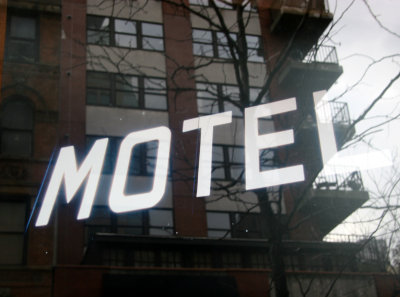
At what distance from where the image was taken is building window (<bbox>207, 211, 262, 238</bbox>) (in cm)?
1828

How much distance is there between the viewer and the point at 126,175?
18.0 meters

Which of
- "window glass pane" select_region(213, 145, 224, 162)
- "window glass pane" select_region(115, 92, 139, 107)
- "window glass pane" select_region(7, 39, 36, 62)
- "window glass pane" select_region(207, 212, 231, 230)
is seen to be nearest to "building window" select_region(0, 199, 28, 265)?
"window glass pane" select_region(7, 39, 36, 62)

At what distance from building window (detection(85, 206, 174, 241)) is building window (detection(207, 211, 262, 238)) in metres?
1.43

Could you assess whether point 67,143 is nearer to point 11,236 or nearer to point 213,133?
point 11,236

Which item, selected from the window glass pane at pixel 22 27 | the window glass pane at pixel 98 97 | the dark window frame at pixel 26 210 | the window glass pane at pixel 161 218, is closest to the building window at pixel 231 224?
the window glass pane at pixel 161 218

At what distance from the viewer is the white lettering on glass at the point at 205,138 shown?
50.0ft

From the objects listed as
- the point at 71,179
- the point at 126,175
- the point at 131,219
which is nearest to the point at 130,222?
the point at 131,219

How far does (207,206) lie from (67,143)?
5132 mm

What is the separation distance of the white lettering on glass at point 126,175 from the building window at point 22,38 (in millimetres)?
4266

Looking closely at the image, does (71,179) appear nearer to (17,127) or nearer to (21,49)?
(17,127)

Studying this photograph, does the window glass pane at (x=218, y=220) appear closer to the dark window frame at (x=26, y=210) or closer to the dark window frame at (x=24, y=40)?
the dark window frame at (x=26, y=210)

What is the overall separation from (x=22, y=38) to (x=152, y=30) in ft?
17.1

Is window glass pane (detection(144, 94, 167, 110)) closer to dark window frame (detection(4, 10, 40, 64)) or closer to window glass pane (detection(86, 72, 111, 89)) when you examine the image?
window glass pane (detection(86, 72, 111, 89))

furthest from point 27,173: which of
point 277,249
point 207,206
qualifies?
point 277,249
